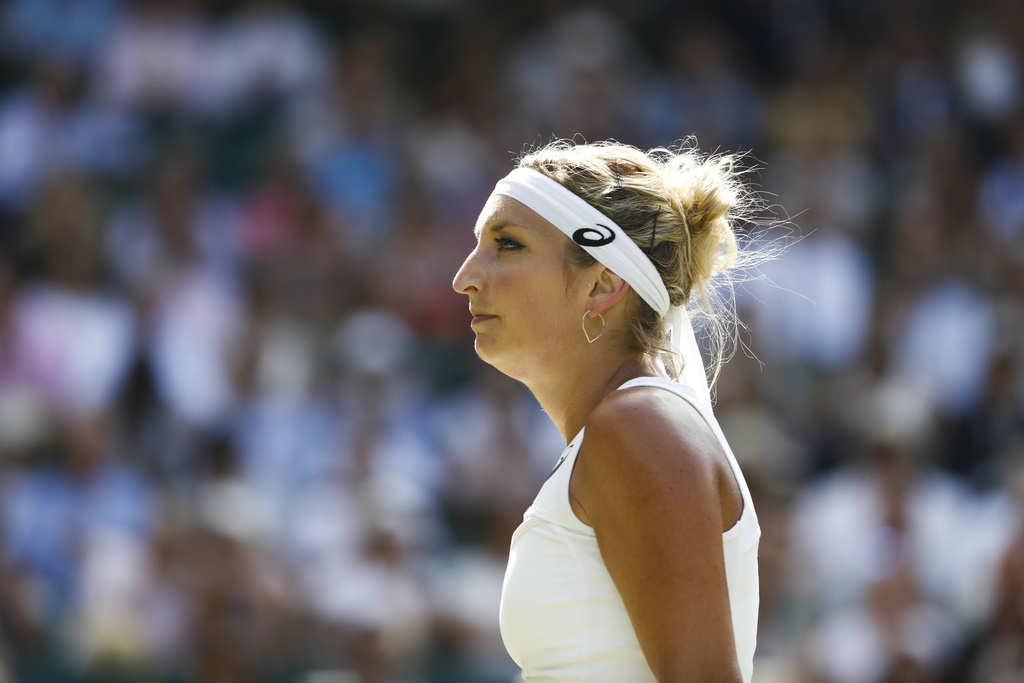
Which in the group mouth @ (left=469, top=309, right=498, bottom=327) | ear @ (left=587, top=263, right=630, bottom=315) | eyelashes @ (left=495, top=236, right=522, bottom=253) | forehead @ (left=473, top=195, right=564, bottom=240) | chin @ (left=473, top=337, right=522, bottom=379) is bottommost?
chin @ (left=473, top=337, right=522, bottom=379)

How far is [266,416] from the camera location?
6.50 m

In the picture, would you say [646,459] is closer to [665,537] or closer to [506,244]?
[665,537]

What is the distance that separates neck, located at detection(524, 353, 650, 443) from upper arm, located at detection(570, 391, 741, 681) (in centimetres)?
27

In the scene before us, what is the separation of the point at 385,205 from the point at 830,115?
323 centimetres

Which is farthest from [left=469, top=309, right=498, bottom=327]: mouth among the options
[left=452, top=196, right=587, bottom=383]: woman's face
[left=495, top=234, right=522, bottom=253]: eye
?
[left=495, top=234, right=522, bottom=253]: eye

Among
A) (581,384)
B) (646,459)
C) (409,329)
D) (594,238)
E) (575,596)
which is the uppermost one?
(409,329)

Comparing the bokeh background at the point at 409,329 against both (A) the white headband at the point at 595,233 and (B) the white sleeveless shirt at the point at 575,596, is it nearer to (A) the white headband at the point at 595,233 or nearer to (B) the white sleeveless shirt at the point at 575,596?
(A) the white headband at the point at 595,233

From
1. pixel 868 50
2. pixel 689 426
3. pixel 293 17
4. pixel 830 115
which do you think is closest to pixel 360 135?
pixel 293 17

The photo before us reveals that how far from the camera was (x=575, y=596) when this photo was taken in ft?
6.59

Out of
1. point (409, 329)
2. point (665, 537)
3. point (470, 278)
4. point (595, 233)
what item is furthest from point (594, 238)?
point (409, 329)

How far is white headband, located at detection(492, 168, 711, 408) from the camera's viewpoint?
224cm

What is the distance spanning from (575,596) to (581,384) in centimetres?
44

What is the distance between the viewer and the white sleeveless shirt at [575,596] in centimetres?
200

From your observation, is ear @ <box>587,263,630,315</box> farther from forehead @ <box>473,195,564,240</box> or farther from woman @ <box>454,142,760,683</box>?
forehead @ <box>473,195,564,240</box>
